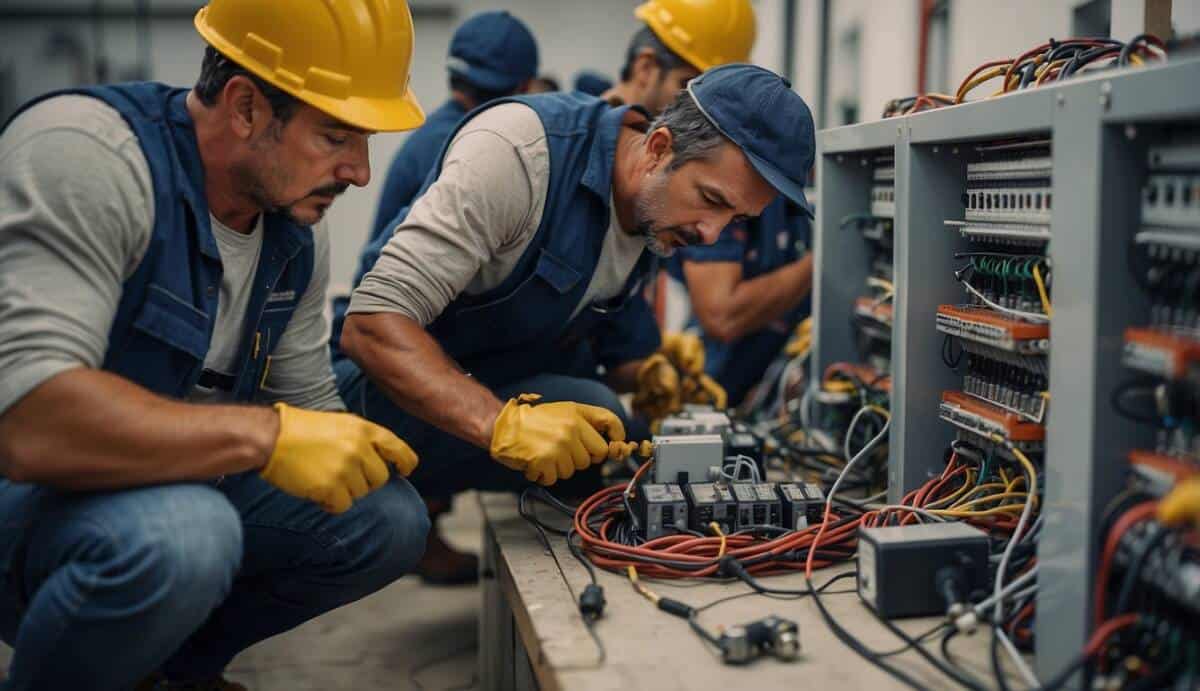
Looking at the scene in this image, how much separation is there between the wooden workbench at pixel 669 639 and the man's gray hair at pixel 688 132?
61 cm

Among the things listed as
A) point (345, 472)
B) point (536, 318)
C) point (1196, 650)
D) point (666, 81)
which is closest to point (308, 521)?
point (345, 472)

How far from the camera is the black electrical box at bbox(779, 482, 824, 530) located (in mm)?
1420

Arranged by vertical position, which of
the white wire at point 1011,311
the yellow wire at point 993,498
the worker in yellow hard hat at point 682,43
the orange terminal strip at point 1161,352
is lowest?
the yellow wire at point 993,498

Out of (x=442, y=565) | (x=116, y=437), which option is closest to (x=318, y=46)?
(x=116, y=437)

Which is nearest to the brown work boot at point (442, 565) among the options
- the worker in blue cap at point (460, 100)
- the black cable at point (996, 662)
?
the worker in blue cap at point (460, 100)

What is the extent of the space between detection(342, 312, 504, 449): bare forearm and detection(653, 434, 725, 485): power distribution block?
0.26 meters

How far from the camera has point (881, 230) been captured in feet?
5.97

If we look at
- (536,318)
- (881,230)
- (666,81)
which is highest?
(666,81)

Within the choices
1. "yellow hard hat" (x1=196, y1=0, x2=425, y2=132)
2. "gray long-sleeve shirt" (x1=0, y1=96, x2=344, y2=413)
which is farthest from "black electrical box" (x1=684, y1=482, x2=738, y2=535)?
"gray long-sleeve shirt" (x1=0, y1=96, x2=344, y2=413)

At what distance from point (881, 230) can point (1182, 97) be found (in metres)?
1.00

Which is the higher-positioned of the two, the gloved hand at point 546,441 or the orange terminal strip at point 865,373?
the orange terminal strip at point 865,373

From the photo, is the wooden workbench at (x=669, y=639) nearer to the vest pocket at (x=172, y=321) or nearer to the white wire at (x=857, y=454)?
the white wire at (x=857, y=454)

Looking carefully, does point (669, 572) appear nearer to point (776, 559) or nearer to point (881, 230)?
point (776, 559)

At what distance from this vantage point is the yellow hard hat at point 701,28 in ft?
8.30
